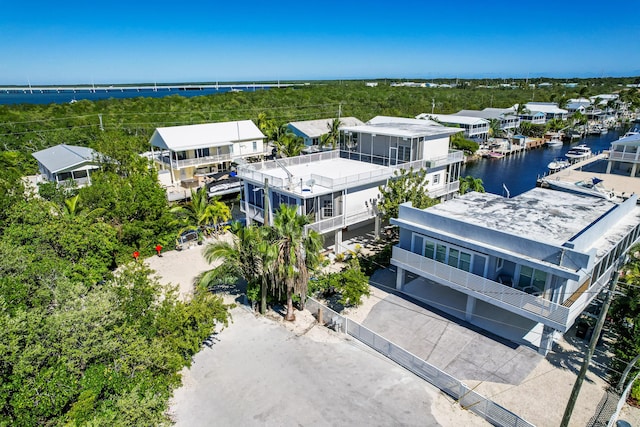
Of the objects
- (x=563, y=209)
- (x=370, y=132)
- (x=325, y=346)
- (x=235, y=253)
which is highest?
(x=370, y=132)

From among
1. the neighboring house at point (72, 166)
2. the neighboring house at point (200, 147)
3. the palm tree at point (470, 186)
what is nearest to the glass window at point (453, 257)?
the palm tree at point (470, 186)

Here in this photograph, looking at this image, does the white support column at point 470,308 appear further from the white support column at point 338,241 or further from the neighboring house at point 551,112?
the neighboring house at point 551,112

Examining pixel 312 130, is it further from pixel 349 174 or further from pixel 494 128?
pixel 494 128

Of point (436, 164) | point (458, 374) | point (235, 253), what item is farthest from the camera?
point (436, 164)

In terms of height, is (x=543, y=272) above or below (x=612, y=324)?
above

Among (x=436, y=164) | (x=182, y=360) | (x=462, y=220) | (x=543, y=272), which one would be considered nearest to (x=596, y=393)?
(x=543, y=272)

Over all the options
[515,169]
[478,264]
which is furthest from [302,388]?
[515,169]

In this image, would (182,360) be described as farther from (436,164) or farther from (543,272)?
(436,164)

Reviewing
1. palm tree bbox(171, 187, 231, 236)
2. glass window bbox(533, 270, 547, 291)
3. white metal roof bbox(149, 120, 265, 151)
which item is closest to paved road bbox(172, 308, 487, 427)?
glass window bbox(533, 270, 547, 291)
